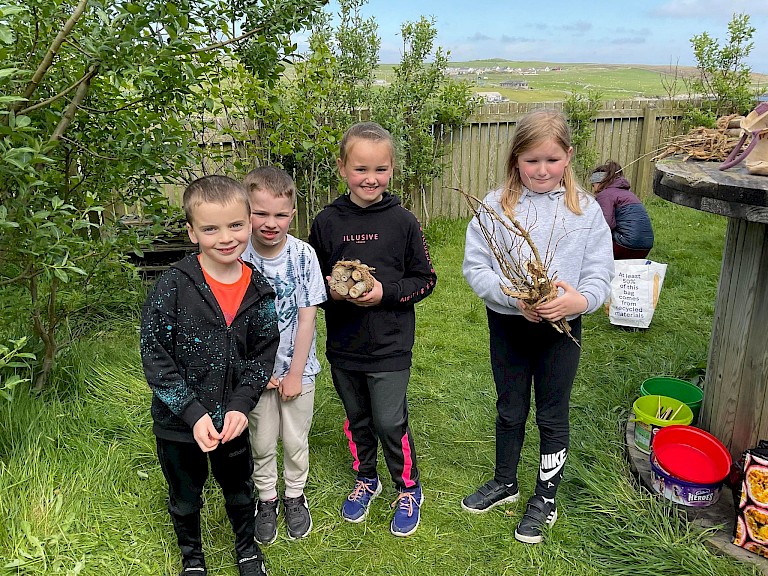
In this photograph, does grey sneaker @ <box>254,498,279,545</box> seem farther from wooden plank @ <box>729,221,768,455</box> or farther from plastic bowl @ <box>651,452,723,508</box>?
wooden plank @ <box>729,221,768,455</box>

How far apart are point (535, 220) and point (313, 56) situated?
3753 mm

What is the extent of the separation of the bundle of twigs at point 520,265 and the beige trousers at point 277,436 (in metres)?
0.98

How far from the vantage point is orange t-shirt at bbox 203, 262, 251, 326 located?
2.13 metres

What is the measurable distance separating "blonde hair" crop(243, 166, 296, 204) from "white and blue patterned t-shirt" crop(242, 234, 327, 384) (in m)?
0.23

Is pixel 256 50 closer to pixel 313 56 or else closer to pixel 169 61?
pixel 169 61

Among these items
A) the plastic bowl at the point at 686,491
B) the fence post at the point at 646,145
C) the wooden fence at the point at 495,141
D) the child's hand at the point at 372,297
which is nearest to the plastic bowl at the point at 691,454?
the plastic bowl at the point at 686,491

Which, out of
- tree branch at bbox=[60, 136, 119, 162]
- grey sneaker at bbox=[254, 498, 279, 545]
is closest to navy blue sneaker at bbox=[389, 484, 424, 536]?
grey sneaker at bbox=[254, 498, 279, 545]

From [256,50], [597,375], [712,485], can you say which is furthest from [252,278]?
[597,375]

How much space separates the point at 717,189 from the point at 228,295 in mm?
1765

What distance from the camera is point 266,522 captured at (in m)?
2.68

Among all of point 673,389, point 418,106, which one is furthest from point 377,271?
point 418,106

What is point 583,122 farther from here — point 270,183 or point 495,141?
point 270,183

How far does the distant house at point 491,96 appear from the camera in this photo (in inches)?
333

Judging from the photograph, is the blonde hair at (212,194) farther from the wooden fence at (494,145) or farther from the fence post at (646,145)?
the fence post at (646,145)
